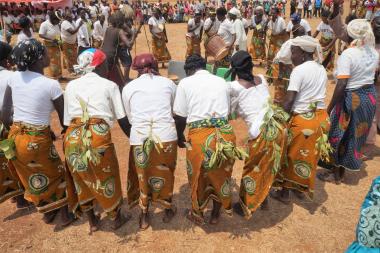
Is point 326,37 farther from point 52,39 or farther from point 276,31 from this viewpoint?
point 52,39

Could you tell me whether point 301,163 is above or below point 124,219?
above

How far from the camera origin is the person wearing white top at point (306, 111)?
3805 millimetres

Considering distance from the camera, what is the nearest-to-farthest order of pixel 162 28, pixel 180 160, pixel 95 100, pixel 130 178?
pixel 95 100 → pixel 130 178 → pixel 180 160 → pixel 162 28

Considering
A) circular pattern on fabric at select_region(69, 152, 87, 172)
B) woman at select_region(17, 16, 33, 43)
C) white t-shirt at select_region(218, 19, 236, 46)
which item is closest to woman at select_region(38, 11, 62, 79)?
woman at select_region(17, 16, 33, 43)

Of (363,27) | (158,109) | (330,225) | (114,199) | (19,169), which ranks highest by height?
(363,27)

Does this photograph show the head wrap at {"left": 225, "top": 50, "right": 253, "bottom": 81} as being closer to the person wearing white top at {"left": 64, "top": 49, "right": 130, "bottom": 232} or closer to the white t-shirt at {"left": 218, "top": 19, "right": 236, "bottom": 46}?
the person wearing white top at {"left": 64, "top": 49, "right": 130, "bottom": 232}

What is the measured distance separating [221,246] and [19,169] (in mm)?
2228

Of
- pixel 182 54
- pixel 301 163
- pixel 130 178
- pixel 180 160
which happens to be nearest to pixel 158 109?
pixel 130 178

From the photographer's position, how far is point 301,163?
4.05m

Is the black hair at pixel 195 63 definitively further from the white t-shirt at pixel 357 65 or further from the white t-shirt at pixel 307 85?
the white t-shirt at pixel 357 65

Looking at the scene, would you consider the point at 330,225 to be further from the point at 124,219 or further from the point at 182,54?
the point at 182,54

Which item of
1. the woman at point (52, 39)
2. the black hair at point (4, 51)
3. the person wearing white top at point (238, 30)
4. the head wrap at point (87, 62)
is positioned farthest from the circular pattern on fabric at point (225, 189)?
the woman at point (52, 39)

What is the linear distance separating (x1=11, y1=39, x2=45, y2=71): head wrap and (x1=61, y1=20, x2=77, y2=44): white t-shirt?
682cm

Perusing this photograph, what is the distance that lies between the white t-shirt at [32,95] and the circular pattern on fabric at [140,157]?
0.96 metres
